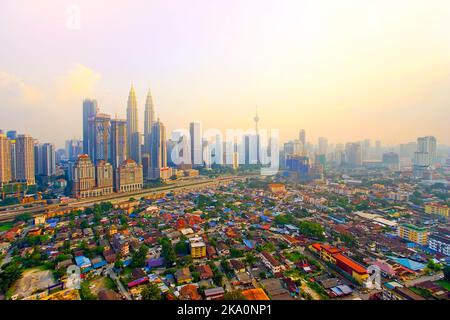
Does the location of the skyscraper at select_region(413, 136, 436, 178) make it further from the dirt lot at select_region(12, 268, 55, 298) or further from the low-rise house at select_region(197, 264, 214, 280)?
the dirt lot at select_region(12, 268, 55, 298)

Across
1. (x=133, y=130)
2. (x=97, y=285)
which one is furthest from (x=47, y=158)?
(x=97, y=285)

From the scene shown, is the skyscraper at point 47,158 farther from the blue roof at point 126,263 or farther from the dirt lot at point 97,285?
the dirt lot at point 97,285

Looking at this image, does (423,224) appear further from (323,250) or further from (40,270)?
(40,270)

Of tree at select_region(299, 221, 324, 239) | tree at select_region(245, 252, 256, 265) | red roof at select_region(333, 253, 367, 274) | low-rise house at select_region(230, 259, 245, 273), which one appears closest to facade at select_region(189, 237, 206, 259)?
low-rise house at select_region(230, 259, 245, 273)

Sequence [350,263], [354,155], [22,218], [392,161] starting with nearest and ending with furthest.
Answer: [350,263] → [22,218] → [392,161] → [354,155]

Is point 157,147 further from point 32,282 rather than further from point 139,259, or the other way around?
point 32,282

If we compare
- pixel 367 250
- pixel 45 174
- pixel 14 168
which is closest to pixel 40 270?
pixel 367 250
